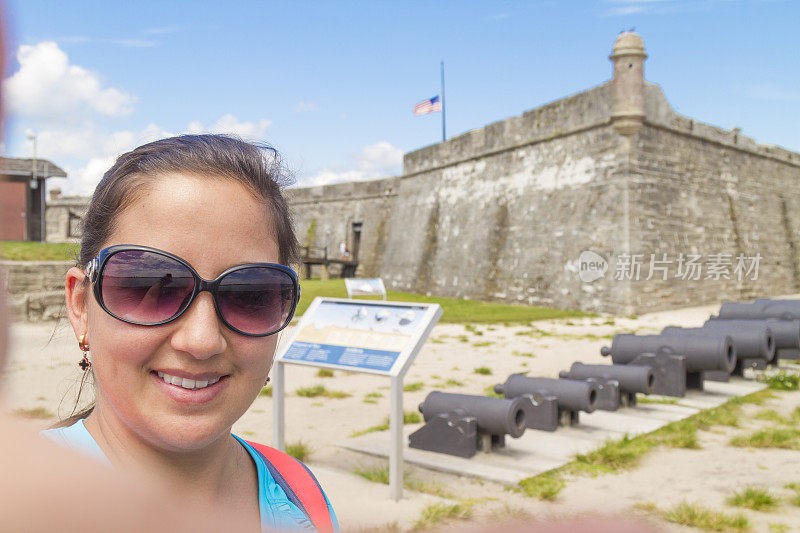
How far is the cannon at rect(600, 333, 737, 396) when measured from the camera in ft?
23.2

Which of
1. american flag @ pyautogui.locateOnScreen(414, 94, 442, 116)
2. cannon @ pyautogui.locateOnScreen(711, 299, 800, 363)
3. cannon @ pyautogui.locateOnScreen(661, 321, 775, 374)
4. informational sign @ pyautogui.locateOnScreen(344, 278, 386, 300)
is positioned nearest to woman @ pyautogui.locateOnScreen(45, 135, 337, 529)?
cannon @ pyautogui.locateOnScreen(661, 321, 775, 374)

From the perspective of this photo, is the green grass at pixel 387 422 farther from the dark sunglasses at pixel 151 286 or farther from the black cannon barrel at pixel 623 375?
the dark sunglasses at pixel 151 286

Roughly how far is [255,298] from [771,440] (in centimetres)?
534

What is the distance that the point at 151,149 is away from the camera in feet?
3.71

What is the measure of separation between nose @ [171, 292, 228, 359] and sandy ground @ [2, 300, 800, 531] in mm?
555

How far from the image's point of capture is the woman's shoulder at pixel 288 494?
1255 millimetres

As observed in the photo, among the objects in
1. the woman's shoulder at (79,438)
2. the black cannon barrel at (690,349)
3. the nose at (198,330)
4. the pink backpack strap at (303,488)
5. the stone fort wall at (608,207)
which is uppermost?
the stone fort wall at (608,207)

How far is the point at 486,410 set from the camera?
4883 millimetres

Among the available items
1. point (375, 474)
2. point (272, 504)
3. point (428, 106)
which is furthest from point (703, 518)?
point (428, 106)

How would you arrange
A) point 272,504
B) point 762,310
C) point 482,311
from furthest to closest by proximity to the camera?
1. point 482,311
2. point 762,310
3. point 272,504

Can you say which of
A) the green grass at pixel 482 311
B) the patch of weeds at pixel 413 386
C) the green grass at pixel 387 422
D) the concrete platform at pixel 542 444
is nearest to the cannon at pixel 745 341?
the concrete platform at pixel 542 444

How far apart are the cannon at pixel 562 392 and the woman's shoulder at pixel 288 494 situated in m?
4.55

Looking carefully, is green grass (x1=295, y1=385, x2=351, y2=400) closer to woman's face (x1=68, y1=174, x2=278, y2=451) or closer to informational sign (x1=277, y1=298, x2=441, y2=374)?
informational sign (x1=277, y1=298, x2=441, y2=374)

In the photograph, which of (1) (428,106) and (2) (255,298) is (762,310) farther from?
(1) (428,106)
